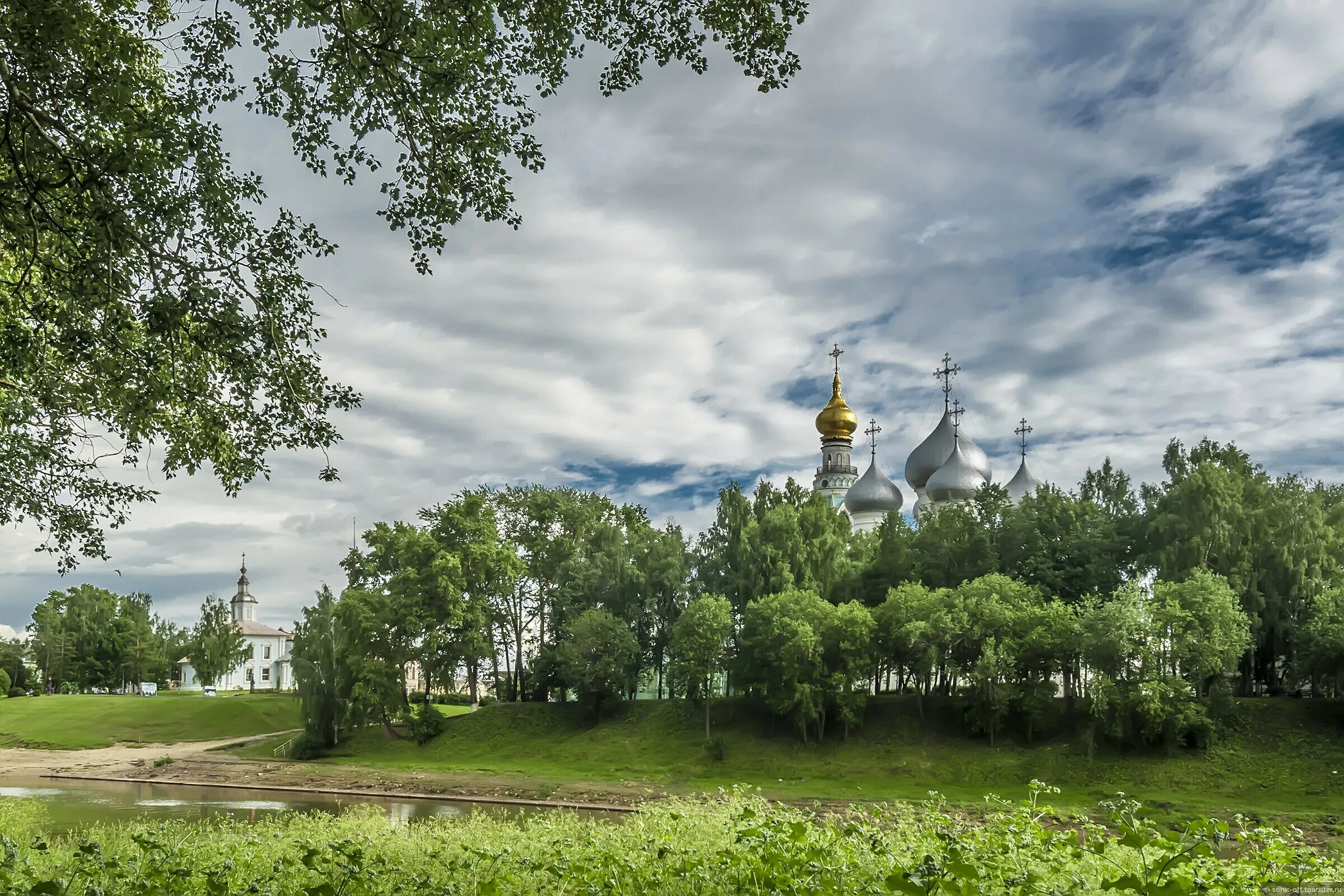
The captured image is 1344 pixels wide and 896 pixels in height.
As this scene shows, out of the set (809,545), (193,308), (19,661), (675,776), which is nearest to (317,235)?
(193,308)

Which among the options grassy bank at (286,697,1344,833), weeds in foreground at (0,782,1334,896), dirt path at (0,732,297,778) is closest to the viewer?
weeds in foreground at (0,782,1334,896)

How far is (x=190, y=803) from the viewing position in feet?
100

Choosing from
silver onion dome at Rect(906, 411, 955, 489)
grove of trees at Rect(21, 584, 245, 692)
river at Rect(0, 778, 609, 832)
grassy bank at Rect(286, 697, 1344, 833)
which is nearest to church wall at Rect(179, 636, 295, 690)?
grove of trees at Rect(21, 584, 245, 692)

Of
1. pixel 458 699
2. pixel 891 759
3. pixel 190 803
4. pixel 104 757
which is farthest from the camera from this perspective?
pixel 458 699

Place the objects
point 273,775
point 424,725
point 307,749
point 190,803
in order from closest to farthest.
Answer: point 190,803 → point 273,775 → point 307,749 → point 424,725

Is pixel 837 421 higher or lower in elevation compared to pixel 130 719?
higher

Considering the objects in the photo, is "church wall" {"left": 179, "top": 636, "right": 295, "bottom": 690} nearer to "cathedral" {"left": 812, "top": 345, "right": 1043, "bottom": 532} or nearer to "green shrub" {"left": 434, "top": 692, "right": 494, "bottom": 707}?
"green shrub" {"left": 434, "top": 692, "right": 494, "bottom": 707}

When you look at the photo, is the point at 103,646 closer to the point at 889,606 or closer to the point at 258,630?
the point at 258,630

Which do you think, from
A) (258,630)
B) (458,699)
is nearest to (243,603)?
(258,630)

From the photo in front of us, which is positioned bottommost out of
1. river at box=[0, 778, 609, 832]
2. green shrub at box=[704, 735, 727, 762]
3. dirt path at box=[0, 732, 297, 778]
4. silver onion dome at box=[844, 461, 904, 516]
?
dirt path at box=[0, 732, 297, 778]

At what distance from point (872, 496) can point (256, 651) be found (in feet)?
200

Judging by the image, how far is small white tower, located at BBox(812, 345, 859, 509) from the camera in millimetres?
61281

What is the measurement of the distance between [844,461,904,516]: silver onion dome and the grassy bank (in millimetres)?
19258

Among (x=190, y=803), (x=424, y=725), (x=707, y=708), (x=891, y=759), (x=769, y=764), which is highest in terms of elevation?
(x=707, y=708)
